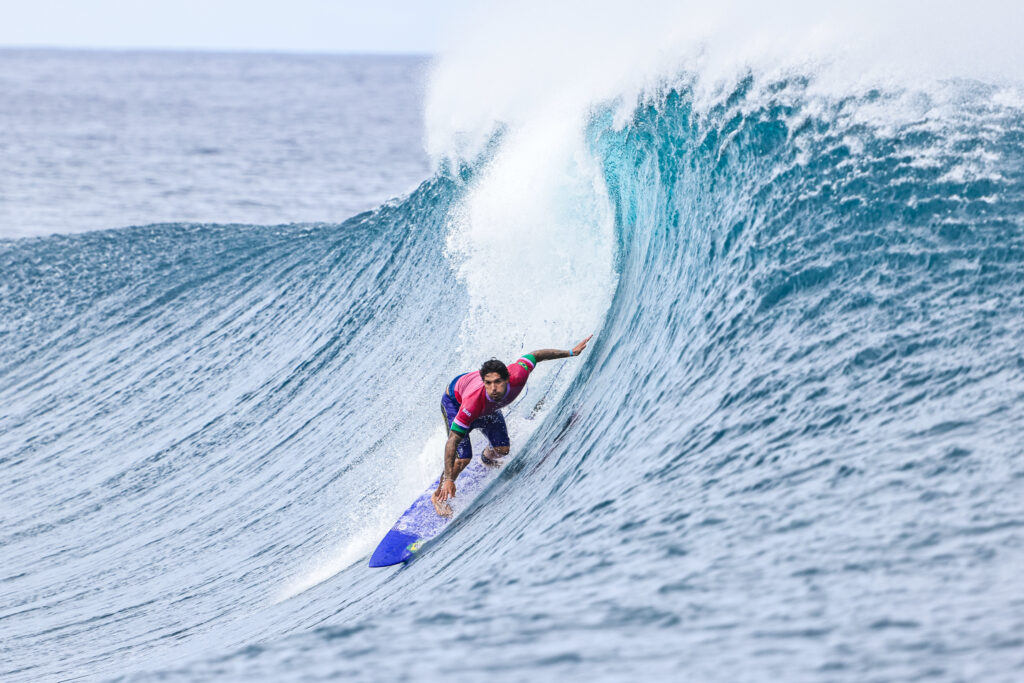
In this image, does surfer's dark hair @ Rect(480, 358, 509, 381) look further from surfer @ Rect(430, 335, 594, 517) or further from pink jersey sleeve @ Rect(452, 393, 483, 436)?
pink jersey sleeve @ Rect(452, 393, 483, 436)

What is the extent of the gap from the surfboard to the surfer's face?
1080 millimetres

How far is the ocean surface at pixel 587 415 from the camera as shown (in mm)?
3965

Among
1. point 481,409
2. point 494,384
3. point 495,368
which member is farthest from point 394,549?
point 495,368

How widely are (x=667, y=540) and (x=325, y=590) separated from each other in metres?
3.43

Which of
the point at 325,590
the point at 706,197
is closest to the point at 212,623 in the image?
the point at 325,590

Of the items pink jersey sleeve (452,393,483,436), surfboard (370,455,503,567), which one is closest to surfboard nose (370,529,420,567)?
surfboard (370,455,503,567)

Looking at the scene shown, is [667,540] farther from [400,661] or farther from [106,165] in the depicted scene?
[106,165]

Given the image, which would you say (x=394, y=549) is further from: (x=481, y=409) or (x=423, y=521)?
(x=481, y=409)

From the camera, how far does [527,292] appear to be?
9438 millimetres

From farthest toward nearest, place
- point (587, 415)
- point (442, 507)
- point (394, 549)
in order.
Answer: point (587, 415) → point (442, 507) → point (394, 549)

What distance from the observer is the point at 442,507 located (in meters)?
7.25

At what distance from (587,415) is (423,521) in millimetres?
1317

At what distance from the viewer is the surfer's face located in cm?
645

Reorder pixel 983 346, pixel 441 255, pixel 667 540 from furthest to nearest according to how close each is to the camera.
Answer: pixel 441 255 < pixel 983 346 < pixel 667 540
